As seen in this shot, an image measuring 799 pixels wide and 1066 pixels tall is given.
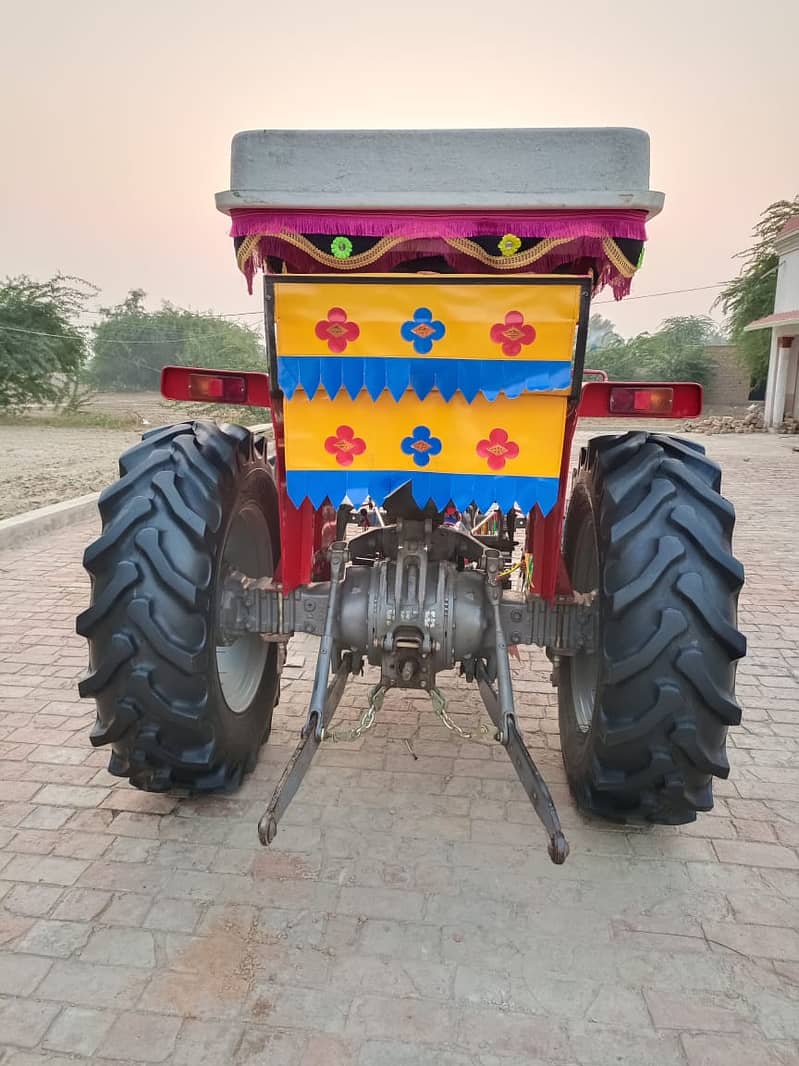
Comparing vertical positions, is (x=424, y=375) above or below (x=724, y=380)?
below

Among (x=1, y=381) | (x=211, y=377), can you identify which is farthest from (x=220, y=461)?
(x=1, y=381)

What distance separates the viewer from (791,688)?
4145 millimetres

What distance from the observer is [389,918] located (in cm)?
241

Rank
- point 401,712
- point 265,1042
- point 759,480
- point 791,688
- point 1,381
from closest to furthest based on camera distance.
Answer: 1. point 265,1042
2. point 401,712
3. point 791,688
4. point 759,480
5. point 1,381

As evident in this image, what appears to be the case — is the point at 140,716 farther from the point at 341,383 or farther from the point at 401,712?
the point at 401,712

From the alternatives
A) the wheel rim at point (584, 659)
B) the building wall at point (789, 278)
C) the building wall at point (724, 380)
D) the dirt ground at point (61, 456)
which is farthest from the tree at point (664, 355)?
the wheel rim at point (584, 659)

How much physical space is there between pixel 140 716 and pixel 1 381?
20.7 metres

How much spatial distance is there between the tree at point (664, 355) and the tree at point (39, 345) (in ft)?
63.2

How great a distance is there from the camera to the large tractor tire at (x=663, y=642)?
7.85ft

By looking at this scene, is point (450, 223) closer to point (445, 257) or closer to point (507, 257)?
point (507, 257)

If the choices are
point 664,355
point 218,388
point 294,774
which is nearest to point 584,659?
point 294,774

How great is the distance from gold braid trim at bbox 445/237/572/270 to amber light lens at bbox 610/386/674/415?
2.65 ft

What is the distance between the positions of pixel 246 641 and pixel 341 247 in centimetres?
188

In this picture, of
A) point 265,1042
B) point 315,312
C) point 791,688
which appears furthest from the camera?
point 791,688
